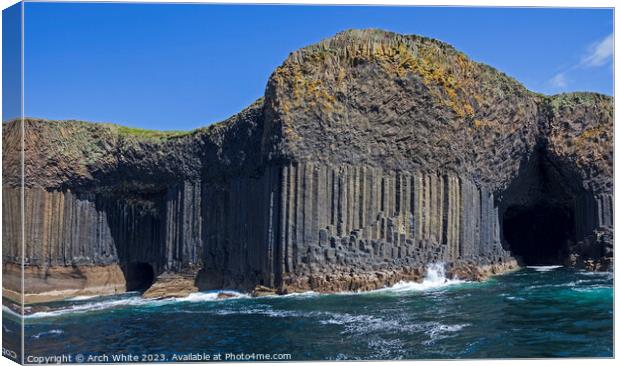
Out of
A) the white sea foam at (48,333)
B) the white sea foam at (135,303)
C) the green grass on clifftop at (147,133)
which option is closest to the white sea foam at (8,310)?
the white sea foam at (48,333)

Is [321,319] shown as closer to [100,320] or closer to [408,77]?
[100,320]

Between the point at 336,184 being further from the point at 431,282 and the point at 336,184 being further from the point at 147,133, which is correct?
the point at 147,133

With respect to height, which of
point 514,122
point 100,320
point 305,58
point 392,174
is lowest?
point 100,320

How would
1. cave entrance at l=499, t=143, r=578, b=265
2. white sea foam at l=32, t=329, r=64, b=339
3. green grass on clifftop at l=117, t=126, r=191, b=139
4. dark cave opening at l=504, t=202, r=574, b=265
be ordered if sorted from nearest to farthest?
white sea foam at l=32, t=329, r=64, b=339, green grass on clifftop at l=117, t=126, r=191, b=139, cave entrance at l=499, t=143, r=578, b=265, dark cave opening at l=504, t=202, r=574, b=265

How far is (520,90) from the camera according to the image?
40.5 meters

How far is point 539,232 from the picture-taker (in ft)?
153

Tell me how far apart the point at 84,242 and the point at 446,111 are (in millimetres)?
23023

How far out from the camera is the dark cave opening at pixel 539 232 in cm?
4456

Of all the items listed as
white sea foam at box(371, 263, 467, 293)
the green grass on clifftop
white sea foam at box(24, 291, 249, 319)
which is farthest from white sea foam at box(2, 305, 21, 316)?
the green grass on clifftop

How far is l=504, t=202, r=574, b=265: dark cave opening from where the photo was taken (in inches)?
1754

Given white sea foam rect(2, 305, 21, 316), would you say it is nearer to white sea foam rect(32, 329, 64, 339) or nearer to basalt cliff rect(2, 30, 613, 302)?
white sea foam rect(32, 329, 64, 339)

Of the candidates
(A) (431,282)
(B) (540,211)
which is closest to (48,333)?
(A) (431,282)

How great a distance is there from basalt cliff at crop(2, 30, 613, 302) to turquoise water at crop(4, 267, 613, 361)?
13.6 feet

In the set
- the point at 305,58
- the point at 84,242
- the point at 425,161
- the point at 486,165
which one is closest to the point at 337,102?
the point at 305,58
